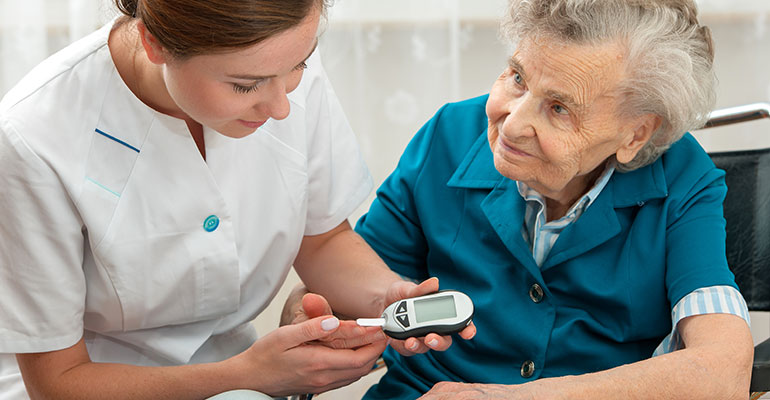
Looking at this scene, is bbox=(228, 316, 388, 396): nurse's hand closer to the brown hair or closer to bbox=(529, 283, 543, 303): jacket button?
bbox=(529, 283, 543, 303): jacket button

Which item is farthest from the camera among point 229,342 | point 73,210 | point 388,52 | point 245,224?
point 388,52

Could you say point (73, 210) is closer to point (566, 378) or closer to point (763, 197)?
point (566, 378)

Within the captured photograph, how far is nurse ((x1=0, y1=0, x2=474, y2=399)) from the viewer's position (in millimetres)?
1146

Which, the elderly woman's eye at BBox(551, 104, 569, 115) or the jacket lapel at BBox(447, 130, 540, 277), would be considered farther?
the jacket lapel at BBox(447, 130, 540, 277)

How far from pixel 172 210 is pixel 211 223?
74 millimetres

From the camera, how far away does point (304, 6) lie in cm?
112

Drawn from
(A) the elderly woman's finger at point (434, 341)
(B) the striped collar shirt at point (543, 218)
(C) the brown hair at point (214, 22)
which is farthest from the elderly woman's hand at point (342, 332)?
(C) the brown hair at point (214, 22)

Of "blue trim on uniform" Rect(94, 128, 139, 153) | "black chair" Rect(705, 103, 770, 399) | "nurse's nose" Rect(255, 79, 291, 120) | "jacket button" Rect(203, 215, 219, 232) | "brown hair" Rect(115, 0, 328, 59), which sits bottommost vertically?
"black chair" Rect(705, 103, 770, 399)

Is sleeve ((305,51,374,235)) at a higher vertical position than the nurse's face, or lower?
lower

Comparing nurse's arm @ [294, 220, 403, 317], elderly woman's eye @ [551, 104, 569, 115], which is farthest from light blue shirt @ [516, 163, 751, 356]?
Result: nurse's arm @ [294, 220, 403, 317]

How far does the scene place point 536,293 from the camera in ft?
4.87

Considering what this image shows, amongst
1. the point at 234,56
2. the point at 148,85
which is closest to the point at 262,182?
the point at 148,85

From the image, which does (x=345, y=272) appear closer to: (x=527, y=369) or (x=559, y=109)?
(x=527, y=369)

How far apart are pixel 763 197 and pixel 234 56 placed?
1182 millimetres
